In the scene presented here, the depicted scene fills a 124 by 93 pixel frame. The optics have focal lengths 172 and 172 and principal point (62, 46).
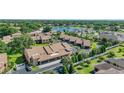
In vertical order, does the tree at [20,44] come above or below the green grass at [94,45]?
above

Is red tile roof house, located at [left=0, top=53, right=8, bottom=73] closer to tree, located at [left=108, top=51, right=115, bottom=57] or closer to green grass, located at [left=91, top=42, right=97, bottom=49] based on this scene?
green grass, located at [left=91, top=42, right=97, bottom=49]

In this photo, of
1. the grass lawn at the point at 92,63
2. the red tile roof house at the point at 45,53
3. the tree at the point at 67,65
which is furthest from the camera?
the red tile roof house at the point at 45,53

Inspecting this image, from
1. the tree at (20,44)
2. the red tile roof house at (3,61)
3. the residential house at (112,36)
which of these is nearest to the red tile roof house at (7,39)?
the tree at (20,44)

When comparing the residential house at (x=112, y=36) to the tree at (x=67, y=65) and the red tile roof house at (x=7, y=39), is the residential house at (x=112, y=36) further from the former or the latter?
the red tile roof house at (x=7, y=39)

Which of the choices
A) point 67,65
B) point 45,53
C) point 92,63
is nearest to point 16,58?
point 45,53

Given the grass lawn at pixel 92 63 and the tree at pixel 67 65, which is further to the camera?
the grass lawn at pixel 92 63

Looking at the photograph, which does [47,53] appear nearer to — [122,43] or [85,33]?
[122,43]

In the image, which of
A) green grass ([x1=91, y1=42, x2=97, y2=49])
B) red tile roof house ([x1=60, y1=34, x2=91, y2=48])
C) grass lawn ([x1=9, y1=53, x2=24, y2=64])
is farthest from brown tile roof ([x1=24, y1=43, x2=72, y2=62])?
green grass ([x1=91, y1=42, x2=97, y2=49])
